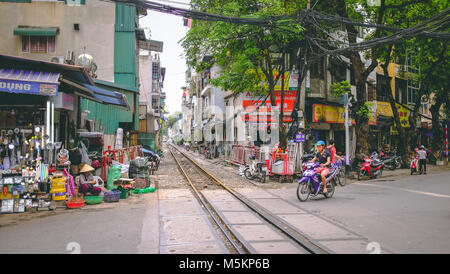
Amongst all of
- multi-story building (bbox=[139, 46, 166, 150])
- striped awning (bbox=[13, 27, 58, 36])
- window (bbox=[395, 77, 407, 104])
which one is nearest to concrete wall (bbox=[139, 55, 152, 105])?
multi-story building (bbox=[139, 46, 166, 150])

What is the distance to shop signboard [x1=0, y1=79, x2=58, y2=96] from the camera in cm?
853

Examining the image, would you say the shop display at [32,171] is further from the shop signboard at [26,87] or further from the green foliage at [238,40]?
the green foliage at [238,40]

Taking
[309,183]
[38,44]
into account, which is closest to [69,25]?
[38,44]

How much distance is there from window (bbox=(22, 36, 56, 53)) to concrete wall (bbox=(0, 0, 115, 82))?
24 cm

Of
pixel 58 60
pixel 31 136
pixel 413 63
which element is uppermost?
pixel 413 63

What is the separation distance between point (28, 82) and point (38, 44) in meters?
15.9

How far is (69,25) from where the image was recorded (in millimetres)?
22734

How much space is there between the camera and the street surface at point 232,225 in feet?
19.3

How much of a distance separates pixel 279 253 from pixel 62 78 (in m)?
7.79

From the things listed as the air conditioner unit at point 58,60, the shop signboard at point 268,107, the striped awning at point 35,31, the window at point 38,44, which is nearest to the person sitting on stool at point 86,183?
the air conditioner unit at point 58,60
